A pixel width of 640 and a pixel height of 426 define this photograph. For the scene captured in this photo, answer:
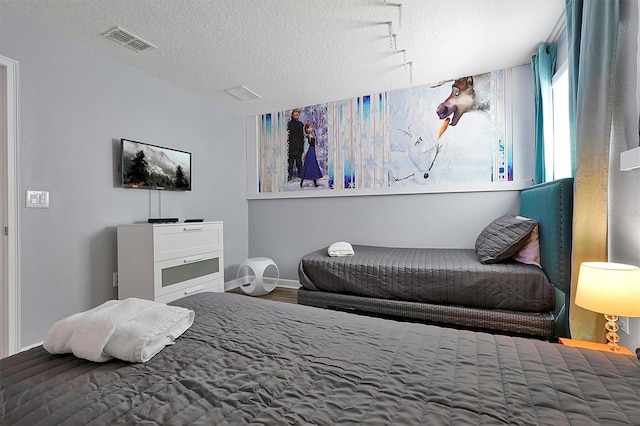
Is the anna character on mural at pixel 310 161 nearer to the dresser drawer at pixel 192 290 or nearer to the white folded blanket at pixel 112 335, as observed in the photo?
the dresser drawer at pixel 192 290

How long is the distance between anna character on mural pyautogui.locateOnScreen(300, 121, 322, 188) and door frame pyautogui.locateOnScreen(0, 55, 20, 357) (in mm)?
2765

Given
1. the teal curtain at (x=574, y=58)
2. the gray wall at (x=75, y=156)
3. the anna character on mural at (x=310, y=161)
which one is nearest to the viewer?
the teal curtain at (x=574, y=58)

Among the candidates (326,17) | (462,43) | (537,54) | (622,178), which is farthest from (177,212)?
(537,54)

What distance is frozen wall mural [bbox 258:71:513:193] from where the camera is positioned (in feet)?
10.5

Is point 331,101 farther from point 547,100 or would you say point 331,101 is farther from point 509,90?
point 547,100

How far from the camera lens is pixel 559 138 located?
2682 mm

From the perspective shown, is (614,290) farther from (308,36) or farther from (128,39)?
(128,39)

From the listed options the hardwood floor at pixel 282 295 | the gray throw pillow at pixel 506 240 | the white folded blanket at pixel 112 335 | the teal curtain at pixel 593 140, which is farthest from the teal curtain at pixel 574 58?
the hardwood floor at pixel 282 295

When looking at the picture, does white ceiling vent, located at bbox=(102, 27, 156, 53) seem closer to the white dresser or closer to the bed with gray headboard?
the white dresser

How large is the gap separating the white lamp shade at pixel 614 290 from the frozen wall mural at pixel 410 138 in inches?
79.0

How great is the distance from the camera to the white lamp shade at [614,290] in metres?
1.28

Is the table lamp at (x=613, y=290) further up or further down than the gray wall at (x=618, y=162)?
further down

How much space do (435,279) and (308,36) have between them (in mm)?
2203

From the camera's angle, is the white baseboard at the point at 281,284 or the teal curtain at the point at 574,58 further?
the white baseboard at the point at 281,284
